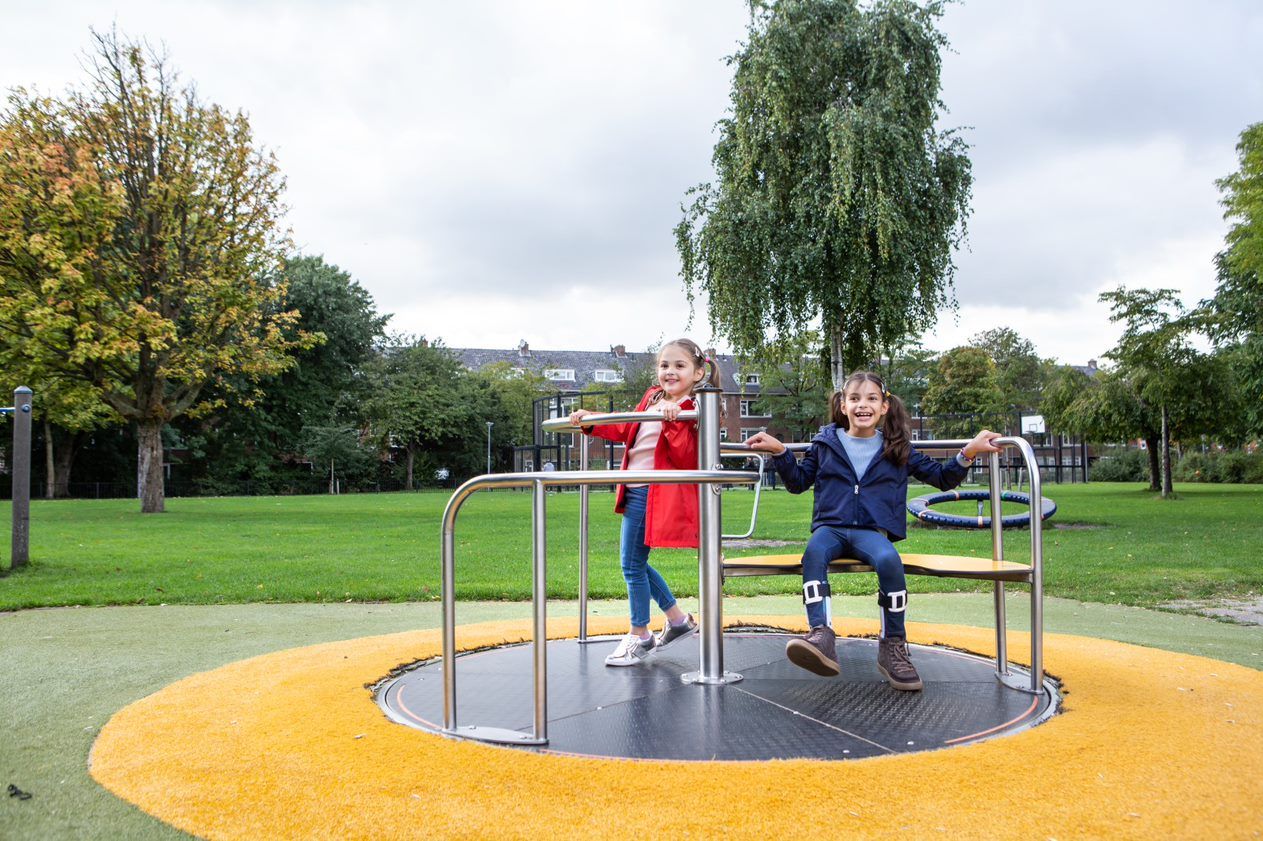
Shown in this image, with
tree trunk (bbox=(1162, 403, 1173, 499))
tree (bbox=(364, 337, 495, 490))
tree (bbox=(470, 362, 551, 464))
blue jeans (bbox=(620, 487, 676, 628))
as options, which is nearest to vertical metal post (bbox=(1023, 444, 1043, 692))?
blue jeans (bbox=(620, 487, 676, 628))

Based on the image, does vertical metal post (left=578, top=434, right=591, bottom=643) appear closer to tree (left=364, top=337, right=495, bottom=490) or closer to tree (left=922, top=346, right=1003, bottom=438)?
tree (left=364, top=337, right=495, bottom=490)

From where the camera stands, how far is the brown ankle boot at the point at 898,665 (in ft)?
11.9

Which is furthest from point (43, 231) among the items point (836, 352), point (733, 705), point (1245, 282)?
point (1245, 282)

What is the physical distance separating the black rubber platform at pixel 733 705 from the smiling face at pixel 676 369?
126 cm

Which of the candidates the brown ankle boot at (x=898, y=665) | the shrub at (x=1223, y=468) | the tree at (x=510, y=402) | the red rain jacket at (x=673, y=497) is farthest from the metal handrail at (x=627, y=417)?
the tree at (x=510, y=402)

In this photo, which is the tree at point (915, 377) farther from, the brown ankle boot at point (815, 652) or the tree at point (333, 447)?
the brown ankle boot at point (815, 652)

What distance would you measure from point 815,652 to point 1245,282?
32.7 m

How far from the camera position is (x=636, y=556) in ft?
14.3

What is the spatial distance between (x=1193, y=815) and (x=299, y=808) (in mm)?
2244

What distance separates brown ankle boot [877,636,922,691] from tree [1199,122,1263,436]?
12274 millimetres

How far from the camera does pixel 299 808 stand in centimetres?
242

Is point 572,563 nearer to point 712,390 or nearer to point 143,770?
point 712,390

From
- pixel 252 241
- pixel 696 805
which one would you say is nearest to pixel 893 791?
pixel 696 805

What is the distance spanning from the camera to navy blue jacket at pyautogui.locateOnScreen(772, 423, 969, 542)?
12.9 ft
